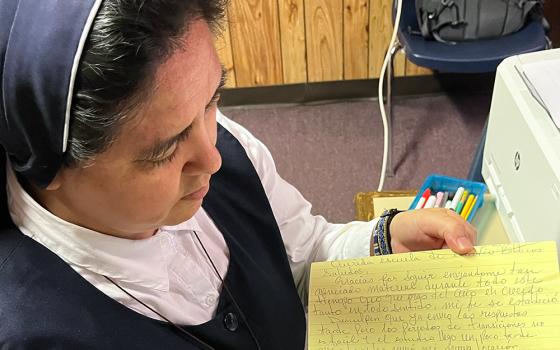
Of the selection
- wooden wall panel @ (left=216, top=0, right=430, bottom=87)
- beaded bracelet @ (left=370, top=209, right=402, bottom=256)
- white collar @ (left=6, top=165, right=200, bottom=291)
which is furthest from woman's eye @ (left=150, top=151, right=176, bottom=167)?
wooden wall panel @ (left=216, top=0, right=430, bottom=87)

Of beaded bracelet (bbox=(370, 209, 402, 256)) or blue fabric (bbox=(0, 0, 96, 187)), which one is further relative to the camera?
beaded bracelet (bbox=(370, 209, 402, 256))

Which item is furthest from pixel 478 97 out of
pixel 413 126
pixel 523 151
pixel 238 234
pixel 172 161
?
pixel 172 161

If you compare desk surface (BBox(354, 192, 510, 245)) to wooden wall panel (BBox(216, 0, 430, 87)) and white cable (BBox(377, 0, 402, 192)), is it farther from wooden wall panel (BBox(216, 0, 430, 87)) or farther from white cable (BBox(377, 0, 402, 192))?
wooden wall panel (BBox(216, 0, 430, 87))

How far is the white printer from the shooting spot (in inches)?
33.5

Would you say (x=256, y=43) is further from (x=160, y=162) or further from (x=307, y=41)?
(x=160, y=162)

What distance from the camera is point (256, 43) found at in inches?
102

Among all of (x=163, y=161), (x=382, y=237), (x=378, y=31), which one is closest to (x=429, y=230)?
(x=382, y=237)

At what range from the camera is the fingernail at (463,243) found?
2.61ft

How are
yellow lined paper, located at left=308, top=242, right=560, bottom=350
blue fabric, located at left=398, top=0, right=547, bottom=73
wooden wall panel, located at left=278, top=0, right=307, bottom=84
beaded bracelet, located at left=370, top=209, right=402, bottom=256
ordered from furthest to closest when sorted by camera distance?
wooden wall panel, located at left=278, top=0, right=307, bottom=84
blue fabric, located at left=398, top=0, right=547, bottom=73
beaded bracelet, located at left=370, top=209, right=402, bottom=256
yellow lined paper, located at left=308, top=242, right=560, bottom=350

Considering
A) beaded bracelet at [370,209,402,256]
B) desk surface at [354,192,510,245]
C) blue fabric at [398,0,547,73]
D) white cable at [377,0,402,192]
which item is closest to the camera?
beaded bracelet at [370,209,402,256]

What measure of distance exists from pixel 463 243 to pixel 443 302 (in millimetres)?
85

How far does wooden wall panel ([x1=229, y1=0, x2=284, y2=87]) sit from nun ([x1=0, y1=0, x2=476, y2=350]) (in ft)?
5.33

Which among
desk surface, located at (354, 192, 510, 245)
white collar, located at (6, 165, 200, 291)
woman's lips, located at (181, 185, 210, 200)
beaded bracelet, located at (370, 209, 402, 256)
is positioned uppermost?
woman's lips, located at (181, 185, 210, 200)

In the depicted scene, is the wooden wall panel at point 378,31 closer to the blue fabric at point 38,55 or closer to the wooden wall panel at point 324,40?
the wooden wall panel at point 324,40
